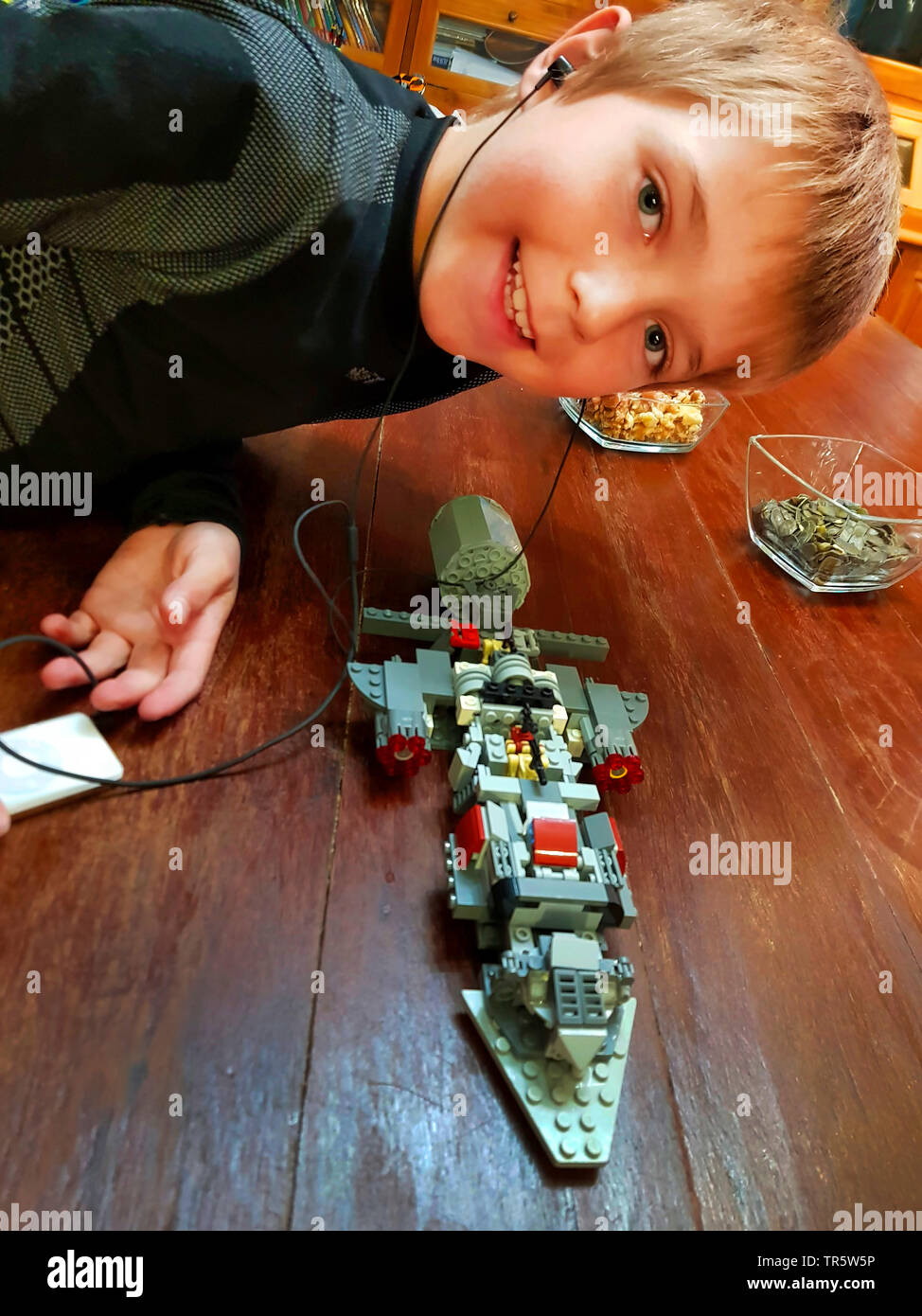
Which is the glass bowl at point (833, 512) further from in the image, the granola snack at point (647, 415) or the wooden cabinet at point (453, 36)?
the wooden cabinet at point (453, 36)

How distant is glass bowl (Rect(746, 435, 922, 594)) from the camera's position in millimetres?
918

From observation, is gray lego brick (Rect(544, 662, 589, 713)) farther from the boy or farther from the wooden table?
the boy

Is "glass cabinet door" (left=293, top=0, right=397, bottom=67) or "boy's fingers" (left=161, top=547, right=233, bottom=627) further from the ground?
"glass cabinet door" (left=293, top=0, right=397, bottom=67)

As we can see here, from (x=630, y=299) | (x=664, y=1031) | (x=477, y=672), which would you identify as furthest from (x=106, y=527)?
(x=664, y=1031)

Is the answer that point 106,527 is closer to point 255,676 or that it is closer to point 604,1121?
point 255,676

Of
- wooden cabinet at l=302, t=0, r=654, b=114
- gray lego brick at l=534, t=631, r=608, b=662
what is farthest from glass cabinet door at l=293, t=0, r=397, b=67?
gray lego brick at l=534, t=631, r=608, b=662

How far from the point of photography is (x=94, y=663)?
568 mm

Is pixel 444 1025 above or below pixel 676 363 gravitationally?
below

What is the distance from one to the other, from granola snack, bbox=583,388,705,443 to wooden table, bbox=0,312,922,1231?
0.28m

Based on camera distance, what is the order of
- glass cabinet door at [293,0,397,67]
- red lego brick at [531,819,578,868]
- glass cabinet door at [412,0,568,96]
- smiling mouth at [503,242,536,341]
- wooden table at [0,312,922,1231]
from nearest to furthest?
wooden table at [0,312,922,1231]
red lego brick at [531,819,578,868]
smiling mouth at [503,242,536,341]
glass cabinet door at [293,0,397,67]
glass cabinet door at [412,0,568,96]

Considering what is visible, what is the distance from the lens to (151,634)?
1.99ft
